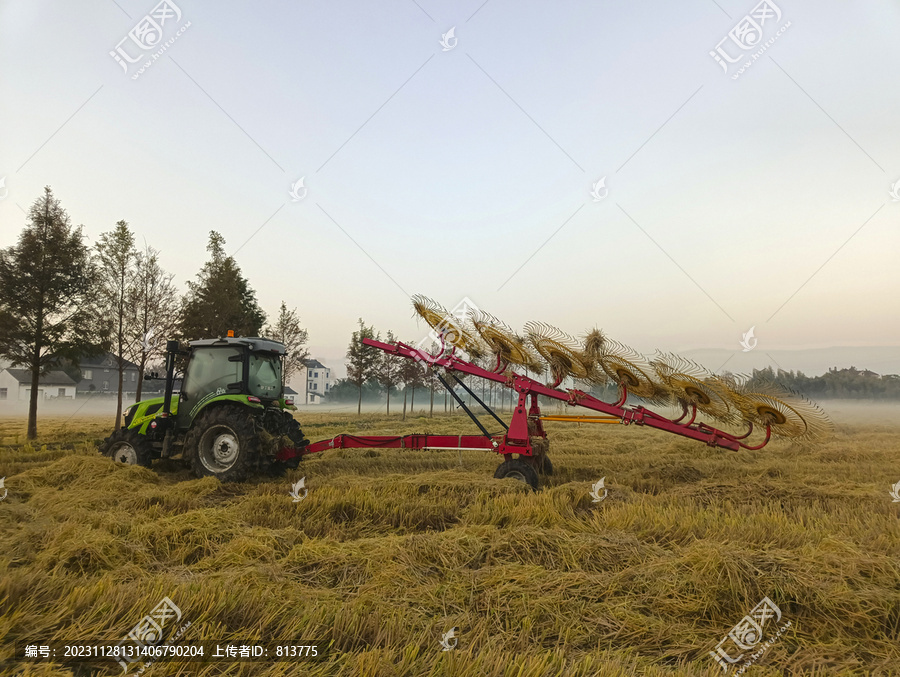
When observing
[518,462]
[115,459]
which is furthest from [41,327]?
[518,462]

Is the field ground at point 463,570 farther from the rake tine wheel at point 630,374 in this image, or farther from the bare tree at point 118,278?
the bare tree at point 118,278

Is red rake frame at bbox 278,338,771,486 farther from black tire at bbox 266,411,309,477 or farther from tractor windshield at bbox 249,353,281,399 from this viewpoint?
tractor windshield at bbox 249,353,281,399

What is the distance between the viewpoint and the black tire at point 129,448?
8133 millimetres

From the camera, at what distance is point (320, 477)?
7785mm

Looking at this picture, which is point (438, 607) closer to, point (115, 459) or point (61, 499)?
point (61, 499)

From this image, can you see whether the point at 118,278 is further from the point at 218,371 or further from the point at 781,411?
the point at 781,411

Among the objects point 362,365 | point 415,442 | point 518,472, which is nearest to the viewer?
point 518,472

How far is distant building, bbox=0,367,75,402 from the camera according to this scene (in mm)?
40438

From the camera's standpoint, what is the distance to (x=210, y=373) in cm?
843

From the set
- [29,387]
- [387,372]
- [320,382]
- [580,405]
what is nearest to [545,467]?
[580,405]

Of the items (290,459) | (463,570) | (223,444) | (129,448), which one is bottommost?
(463,570)

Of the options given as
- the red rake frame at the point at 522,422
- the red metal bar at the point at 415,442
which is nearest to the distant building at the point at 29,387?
the red metal bar at the point at 415,442

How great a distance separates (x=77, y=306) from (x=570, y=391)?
14114 millimetres

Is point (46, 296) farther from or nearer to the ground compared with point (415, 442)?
farther from the ground
